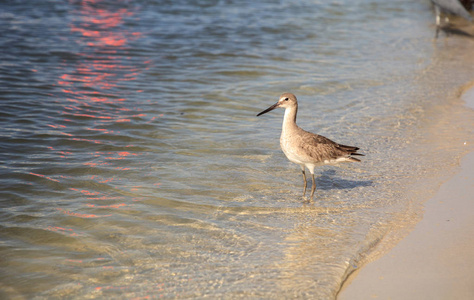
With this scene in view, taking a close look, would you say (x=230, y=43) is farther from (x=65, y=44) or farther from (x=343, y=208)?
(x=343, y=208)

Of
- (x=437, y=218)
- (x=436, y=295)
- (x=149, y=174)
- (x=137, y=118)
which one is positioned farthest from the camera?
(x=137, y=118)

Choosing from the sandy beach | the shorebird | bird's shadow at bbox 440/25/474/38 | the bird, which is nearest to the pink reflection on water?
the shorebird

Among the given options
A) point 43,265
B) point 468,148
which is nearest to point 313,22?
point 468,148

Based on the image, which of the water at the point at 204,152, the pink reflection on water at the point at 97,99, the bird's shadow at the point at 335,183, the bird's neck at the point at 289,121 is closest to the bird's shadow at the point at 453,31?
the water at the point at 204,152

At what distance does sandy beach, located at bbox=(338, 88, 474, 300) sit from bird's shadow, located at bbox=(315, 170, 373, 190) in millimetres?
1035

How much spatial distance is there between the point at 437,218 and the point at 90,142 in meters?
5.44

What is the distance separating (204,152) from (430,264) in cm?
423

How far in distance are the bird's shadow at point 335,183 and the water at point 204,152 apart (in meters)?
0.05

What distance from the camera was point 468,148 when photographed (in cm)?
843

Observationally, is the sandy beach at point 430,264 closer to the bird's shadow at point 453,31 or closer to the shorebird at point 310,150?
the shorebird at point 310,150

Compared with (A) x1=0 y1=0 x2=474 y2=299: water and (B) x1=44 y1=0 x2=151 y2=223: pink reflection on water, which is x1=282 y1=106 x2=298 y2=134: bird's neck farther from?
(B) x1=44 y1=0 x2=151 y2=223: pink reflection on water

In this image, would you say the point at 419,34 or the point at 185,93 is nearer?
the point at 185,93

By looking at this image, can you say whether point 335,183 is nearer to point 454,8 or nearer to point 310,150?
point 310,150

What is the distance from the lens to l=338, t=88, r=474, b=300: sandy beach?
4.78 meters
